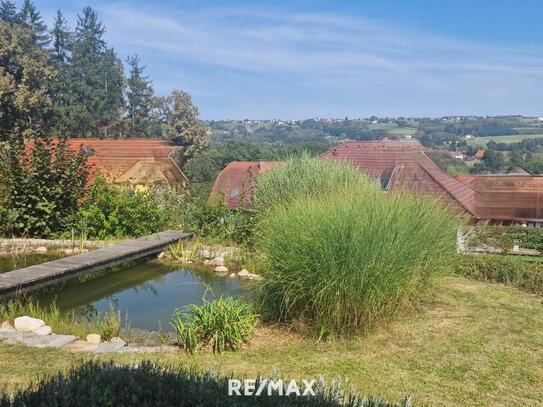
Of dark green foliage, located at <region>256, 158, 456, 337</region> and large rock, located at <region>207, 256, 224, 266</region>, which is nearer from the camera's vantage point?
dark green foliage, located at <region>256, 158, 456, 337</region>

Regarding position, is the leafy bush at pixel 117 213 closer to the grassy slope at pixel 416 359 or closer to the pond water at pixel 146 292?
the pond water at pixel 146 292

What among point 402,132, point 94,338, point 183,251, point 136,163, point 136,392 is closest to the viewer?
point 136,392

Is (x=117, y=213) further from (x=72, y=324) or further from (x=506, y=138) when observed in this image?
(x=506, y=138)

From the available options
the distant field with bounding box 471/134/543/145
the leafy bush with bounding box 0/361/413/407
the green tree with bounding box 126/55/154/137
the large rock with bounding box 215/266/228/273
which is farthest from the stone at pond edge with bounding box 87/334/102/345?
the green tree with bounding box 126/55/154/137

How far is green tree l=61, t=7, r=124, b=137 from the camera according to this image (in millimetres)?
31828

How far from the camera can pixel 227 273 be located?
786 centimetres

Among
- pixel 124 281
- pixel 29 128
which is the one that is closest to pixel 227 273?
pixel 124 281

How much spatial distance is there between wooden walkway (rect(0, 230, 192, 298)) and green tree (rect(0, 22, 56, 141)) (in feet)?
49.5

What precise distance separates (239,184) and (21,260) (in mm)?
4329

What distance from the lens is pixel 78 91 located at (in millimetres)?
36875

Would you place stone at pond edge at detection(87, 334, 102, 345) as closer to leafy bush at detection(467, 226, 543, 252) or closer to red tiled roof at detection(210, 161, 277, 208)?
red tiled roof at detection(210, 161, 277, 208)

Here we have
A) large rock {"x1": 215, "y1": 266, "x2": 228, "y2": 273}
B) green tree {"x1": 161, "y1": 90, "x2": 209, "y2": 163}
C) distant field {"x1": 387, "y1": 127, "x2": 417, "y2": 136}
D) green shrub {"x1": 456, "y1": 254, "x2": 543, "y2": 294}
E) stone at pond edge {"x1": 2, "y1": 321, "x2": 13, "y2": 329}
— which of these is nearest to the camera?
stone at pond edge {"x1": 2, "y1": 321, "x2": 13, "y2": 329}

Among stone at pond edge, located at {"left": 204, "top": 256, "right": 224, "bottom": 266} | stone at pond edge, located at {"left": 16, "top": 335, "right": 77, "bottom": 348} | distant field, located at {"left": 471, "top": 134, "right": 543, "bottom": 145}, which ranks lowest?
stone at pond edge, located at {"left": 204, "top": 256, "right": 224, "bottom": 266}

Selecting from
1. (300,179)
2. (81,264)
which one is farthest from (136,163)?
(300,179)
